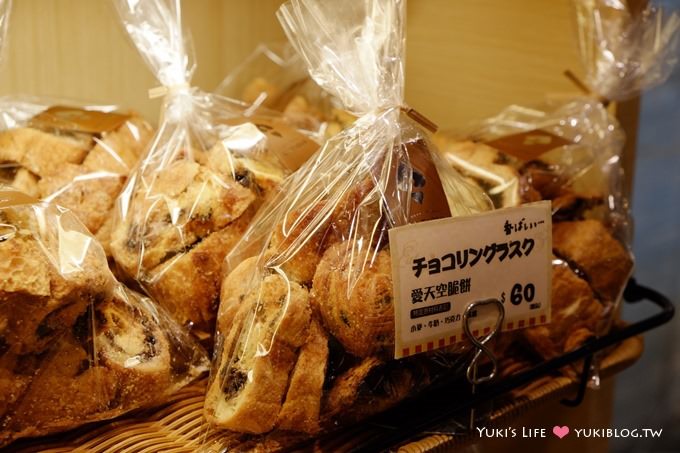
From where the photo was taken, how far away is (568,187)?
1286 mm

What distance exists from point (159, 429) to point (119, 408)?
0.06 metres

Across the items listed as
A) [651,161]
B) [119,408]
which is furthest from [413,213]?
[651,161]

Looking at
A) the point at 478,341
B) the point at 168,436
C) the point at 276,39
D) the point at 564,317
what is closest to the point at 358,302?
the point at 478,341

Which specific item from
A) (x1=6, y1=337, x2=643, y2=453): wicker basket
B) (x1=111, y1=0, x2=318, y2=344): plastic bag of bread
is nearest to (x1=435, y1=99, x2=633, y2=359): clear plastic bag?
(x1=6, y1=337, x2=643, y2=453): wicker basket

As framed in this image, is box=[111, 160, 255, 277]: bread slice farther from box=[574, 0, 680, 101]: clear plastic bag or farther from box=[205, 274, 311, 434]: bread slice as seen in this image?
box=[574, 0, 680, 101]: clear plastic bag

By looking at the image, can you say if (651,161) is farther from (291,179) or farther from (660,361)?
(291,179)

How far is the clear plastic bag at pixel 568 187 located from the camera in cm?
115

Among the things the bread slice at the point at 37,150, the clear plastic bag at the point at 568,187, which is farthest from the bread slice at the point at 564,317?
the bread slice at the point at 37,150

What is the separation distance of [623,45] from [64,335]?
3.61 feet

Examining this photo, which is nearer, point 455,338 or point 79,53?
point 455,338

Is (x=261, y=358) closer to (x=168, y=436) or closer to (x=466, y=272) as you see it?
(x=168, y=436)

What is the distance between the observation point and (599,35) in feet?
4.49

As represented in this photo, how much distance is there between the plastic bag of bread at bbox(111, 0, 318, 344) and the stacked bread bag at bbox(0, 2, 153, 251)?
0.05m

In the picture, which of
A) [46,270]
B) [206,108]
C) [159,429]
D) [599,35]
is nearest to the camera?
[46,270]
